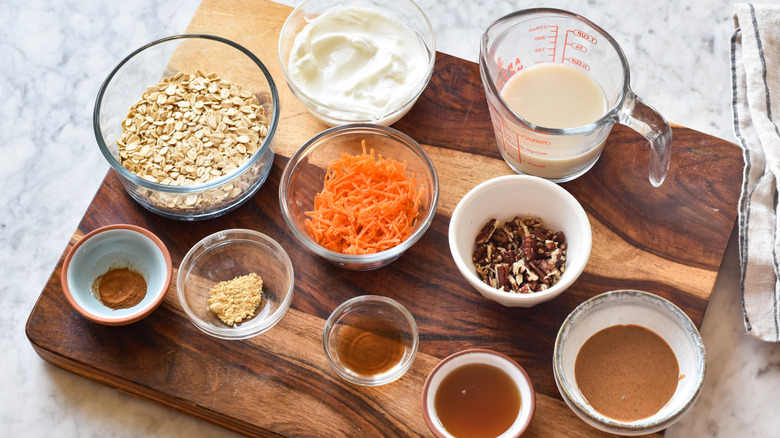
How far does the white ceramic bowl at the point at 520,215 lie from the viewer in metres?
1.91

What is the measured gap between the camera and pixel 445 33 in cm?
263

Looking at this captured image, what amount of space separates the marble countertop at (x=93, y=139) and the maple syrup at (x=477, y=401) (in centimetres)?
56

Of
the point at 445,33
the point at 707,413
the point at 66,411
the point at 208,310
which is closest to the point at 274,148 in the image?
the point at 208,310

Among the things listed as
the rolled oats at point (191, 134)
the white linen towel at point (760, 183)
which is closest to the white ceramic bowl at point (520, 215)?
the white linen towel at point (760, 183)

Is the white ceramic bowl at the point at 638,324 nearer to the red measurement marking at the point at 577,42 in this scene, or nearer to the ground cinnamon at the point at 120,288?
the red measurement marking at the point at 577,42

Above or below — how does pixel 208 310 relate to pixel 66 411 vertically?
above

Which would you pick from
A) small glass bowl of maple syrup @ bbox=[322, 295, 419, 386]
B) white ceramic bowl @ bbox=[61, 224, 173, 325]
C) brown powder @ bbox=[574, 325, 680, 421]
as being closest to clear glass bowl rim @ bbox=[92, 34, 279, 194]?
white ceramic bowl @ bbox=[61, 224, 173, 325]

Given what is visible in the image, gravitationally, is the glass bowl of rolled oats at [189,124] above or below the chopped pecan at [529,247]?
above

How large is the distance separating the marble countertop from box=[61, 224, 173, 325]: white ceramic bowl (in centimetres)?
33

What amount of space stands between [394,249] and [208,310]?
510 millimetres

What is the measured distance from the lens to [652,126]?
196 centimetres

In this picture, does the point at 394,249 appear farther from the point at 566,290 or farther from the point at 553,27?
the point at 553,27

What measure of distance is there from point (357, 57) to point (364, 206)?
468 mm

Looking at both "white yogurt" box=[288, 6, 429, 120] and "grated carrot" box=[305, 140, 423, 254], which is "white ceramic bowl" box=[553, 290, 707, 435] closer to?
"grated carrot" box=[305, 140, 423, 254]
